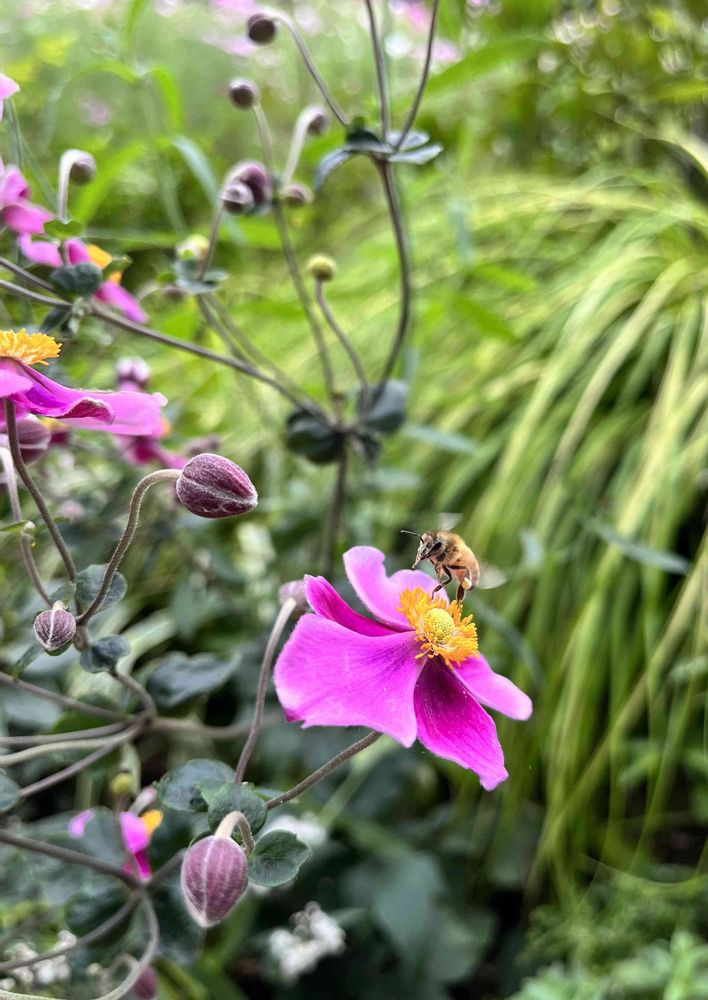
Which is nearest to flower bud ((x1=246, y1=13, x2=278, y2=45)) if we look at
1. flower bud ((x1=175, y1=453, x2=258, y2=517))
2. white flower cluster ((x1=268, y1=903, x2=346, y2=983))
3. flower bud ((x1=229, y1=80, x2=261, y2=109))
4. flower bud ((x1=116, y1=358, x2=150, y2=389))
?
flower bud ((x1=229, y1=80, x2=261, y2=109))

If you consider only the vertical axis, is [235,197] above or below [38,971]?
above

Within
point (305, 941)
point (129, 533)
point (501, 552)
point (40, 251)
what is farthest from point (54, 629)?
point (501, 552)

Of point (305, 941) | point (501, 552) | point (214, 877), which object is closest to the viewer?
point (214, 877)

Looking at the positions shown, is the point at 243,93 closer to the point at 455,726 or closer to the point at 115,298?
the point at 115,298

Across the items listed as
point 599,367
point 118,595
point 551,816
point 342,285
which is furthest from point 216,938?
point 342,285

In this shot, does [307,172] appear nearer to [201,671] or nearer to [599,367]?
[599,367]

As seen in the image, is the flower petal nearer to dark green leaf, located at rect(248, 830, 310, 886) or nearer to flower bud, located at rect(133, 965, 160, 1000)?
dark green leaf, located at rect(248, 830, 310, 886)

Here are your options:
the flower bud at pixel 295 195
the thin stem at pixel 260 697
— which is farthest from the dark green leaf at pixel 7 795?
the flower bud at pixel 295 195
